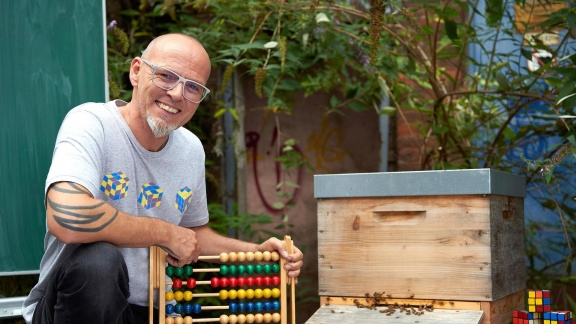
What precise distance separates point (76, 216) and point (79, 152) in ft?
0.73

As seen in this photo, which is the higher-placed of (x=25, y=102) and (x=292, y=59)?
(x=292, y=59)

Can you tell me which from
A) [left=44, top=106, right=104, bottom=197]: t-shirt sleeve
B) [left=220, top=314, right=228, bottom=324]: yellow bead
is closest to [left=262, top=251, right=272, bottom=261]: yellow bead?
[left=220, top=314, right=228, bottom=324]: yellow bead

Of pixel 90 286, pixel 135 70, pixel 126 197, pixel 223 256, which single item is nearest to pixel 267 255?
pixel 223 256

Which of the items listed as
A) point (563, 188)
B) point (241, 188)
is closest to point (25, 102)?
point (241, 188)

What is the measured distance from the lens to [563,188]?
13.4 ft

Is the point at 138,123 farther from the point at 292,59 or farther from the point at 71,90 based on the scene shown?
the point at 292,59

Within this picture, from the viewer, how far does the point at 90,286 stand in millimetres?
2293

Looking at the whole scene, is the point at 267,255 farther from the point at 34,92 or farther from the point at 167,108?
the point at 34,92

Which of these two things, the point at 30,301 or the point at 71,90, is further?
the point at 71,90

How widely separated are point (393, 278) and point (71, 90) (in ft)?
4.53

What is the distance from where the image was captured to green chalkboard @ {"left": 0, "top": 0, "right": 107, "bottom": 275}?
9.35ft

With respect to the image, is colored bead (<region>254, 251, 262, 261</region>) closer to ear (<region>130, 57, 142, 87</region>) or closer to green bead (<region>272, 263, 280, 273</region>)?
green bead (<region>272, 263, 280, 273</region>)

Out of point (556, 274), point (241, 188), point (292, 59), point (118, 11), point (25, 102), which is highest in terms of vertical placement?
point (118, 11)

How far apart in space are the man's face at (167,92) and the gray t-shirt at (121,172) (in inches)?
3.9
